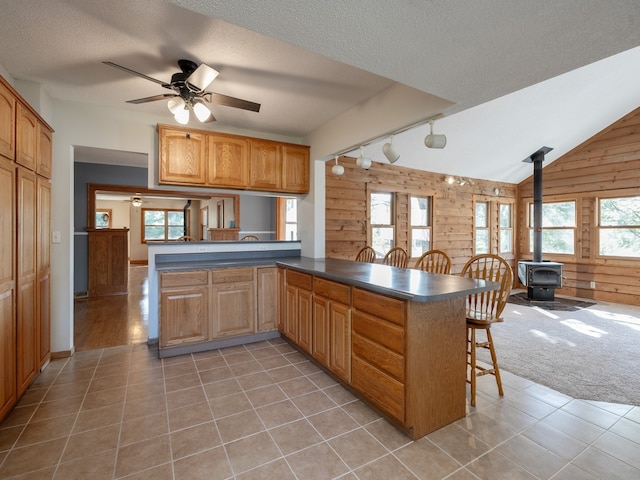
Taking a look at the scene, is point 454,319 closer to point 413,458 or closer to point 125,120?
point 413,458

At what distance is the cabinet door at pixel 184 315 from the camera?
2986 mm

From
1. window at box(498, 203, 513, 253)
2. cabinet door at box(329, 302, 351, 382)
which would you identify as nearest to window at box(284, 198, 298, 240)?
cabinet door at box(329, 302, 351, 382)

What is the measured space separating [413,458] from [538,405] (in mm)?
1174

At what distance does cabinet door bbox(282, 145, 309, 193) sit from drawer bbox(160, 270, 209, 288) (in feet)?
4.89

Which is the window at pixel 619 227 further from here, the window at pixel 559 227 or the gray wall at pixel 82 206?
the gray wall at pixel 82 206

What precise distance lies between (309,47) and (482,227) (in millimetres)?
6433

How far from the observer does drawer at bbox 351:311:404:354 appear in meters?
1.84

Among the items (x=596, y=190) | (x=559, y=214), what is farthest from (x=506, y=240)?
(x=596, y=190)

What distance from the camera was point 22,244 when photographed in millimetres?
2207

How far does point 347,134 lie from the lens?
11.2ft

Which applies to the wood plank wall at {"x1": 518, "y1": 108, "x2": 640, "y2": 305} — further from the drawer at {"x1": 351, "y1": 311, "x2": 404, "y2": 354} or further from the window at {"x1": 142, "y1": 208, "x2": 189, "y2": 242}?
the window at {"x1": 142, "y1": 208, "x2": 189, "y2": 242}

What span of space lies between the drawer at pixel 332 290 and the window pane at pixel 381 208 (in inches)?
108


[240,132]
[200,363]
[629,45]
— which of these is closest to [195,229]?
[240,132]

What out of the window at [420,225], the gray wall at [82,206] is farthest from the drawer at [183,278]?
the gray wall at [82,206]
